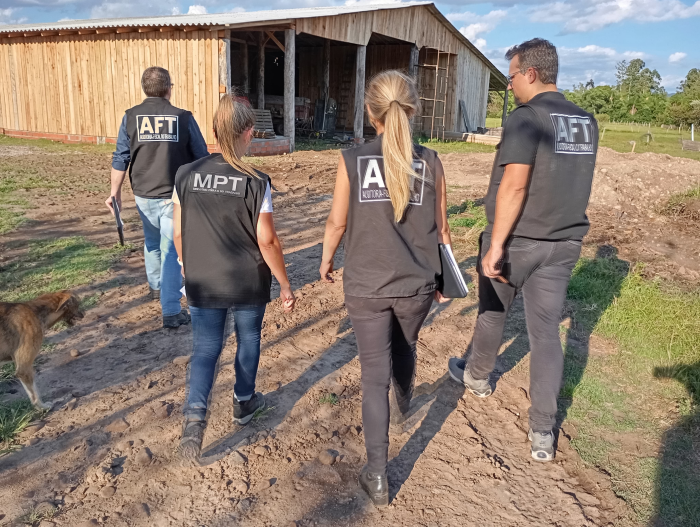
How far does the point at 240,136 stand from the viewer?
2775mm

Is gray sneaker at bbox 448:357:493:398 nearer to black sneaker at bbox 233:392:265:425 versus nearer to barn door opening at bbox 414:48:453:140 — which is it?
black sneaker at bbox 233:392:265:425

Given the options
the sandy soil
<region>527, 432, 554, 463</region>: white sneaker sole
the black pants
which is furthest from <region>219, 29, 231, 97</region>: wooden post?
<region>527, 432, 554, 463</region>: white sneaker sole

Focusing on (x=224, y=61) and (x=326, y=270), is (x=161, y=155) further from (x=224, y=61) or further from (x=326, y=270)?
(x=224, y=61)

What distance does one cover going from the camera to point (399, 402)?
3248 mm

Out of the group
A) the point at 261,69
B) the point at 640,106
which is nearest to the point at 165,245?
the point at 261,69

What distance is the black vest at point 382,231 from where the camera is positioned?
8.00 ft

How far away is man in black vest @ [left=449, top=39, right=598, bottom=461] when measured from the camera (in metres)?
2.80

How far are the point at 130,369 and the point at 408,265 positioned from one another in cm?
240

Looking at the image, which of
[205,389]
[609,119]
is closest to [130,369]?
[205,389]

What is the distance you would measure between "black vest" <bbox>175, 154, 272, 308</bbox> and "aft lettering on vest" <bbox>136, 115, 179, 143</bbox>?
5.38 ft

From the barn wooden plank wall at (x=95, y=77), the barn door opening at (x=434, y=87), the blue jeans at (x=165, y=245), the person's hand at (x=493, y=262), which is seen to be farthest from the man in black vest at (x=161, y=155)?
the barn door opening at (x=434, y=87)

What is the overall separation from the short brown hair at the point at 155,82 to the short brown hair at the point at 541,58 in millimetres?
2672

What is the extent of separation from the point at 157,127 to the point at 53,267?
2.43 metres

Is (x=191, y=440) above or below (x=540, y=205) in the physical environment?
below
